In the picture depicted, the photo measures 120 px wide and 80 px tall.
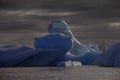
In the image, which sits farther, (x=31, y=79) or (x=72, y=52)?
(x=72, y=52)

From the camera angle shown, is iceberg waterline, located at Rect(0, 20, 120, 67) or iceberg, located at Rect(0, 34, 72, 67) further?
iceberg, located at Rect(0, 34, 72, 67)

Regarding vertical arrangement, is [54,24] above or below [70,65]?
above

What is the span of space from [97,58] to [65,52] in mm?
3561

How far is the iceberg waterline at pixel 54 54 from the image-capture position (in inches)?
1646

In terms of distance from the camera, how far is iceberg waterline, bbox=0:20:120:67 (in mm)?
41812

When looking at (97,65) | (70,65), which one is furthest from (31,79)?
(97,65)

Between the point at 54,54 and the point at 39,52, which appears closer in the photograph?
the point at 39,52

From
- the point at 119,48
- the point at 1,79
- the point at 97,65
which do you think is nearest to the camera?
the point at 1,79

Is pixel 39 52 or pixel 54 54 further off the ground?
pixel 39 52

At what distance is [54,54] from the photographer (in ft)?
142

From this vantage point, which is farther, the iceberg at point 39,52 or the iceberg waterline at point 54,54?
the iceberg at point 39,52

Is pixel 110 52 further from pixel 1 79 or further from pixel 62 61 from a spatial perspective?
pixel 1 79

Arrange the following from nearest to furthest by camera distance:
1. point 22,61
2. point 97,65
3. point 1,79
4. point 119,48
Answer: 1. point 1,79
2. point 119,48
3. point 22,61
4. point 97,65

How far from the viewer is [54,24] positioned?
4628 centimetres
